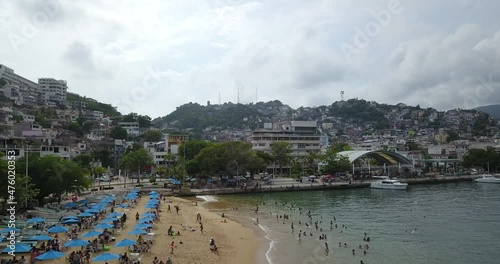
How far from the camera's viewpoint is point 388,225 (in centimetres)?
4119

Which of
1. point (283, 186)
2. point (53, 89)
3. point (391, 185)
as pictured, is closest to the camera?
point (283, 186)

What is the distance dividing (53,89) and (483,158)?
159 meters

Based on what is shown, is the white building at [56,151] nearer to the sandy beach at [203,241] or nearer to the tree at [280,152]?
the sandy beach at [203,241]

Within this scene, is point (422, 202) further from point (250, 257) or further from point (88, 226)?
point (88, 226)

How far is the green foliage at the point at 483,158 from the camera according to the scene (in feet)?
345

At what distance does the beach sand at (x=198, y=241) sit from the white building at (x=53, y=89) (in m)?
125

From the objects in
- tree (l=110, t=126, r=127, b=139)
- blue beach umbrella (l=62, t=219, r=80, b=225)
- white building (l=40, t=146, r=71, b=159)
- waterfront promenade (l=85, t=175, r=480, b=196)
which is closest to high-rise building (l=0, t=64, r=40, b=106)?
tree (l=110, t=126, r=127, b=139)

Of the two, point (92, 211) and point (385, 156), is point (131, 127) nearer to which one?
point (385, 156)

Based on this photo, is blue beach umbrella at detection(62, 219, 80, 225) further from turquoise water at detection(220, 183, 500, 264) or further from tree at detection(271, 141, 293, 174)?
tree at detection(271, 141, 293, 174)

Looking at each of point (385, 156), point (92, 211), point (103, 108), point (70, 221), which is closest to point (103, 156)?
point (92, 211)

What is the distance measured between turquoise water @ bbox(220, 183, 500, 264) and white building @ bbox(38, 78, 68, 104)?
11692cm

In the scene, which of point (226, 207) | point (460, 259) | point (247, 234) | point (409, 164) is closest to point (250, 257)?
point (247, 234)

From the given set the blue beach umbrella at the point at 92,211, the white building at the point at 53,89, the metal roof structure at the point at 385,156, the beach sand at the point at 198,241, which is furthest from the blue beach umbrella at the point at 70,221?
the white building at the point at 53,89

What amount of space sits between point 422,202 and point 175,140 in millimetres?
79973
